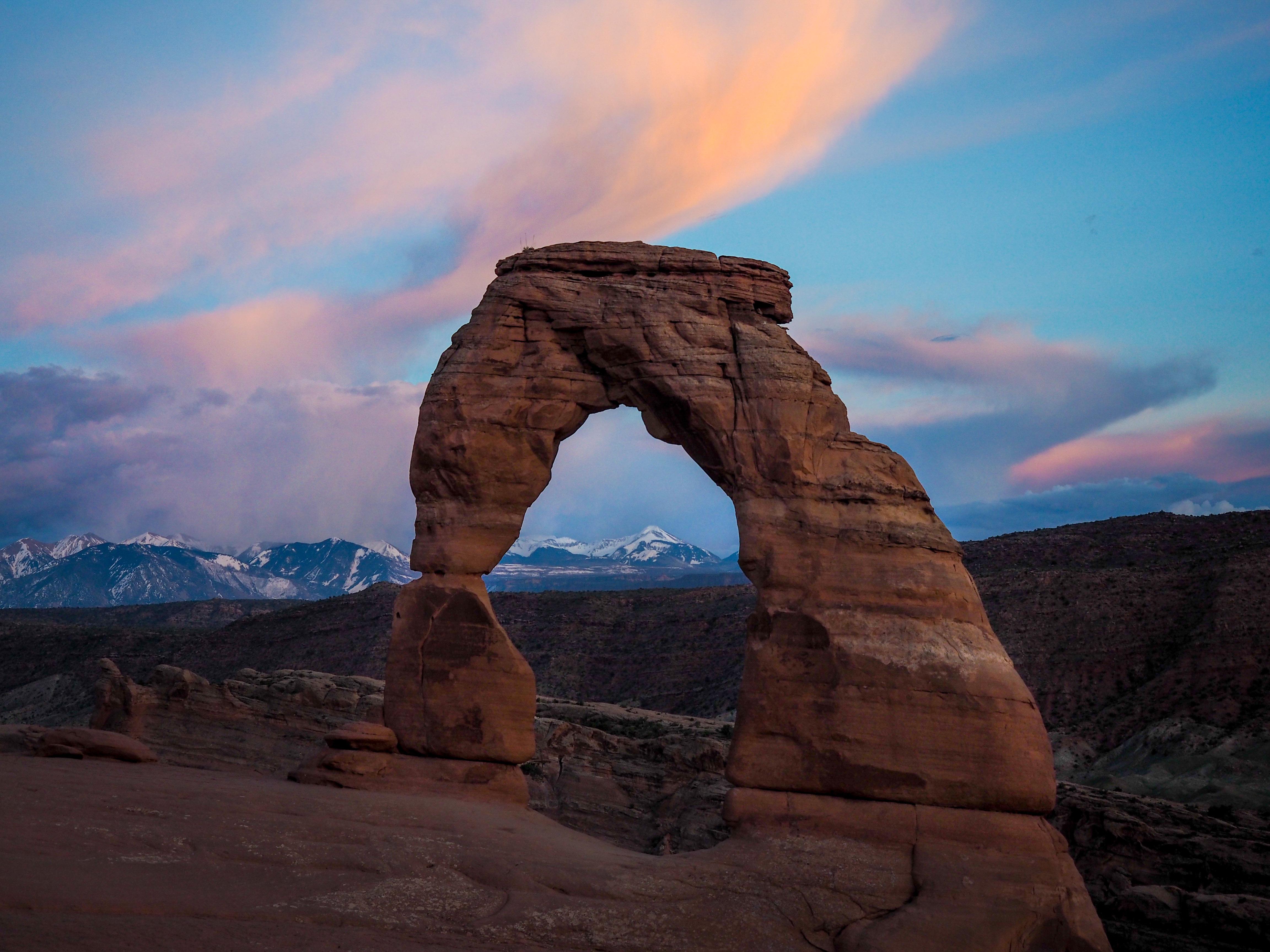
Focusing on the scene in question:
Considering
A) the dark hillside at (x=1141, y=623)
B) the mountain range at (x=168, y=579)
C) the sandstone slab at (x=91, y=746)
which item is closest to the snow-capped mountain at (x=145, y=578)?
the mountain range at (x=168, y=579)

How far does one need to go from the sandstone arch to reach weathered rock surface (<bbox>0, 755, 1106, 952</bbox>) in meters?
1.04

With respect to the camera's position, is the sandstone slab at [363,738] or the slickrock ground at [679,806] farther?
the slickrock ground at [679,806]

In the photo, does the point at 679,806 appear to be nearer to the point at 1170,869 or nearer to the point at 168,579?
the point at 1170,869

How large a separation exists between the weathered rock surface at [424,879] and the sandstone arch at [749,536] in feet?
3.41

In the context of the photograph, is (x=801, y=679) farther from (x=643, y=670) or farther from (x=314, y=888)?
(x=643, y=670)

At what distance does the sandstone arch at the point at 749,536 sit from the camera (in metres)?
15.3

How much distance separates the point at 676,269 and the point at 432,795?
9030 mm

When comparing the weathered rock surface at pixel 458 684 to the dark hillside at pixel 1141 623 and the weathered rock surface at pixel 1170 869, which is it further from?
the dark hillside at pixel 1141 623

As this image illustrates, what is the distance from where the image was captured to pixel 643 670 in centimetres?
5106

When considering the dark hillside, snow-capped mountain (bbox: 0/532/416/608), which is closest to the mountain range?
snow-capped mountain (bbox: 0/532/416/608)

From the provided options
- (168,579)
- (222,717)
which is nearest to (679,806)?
(222,717)

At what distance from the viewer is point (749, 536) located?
1688cm

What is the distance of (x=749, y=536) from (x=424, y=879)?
703cm

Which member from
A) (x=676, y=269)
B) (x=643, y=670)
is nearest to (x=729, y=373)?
(x=676, y=269)
